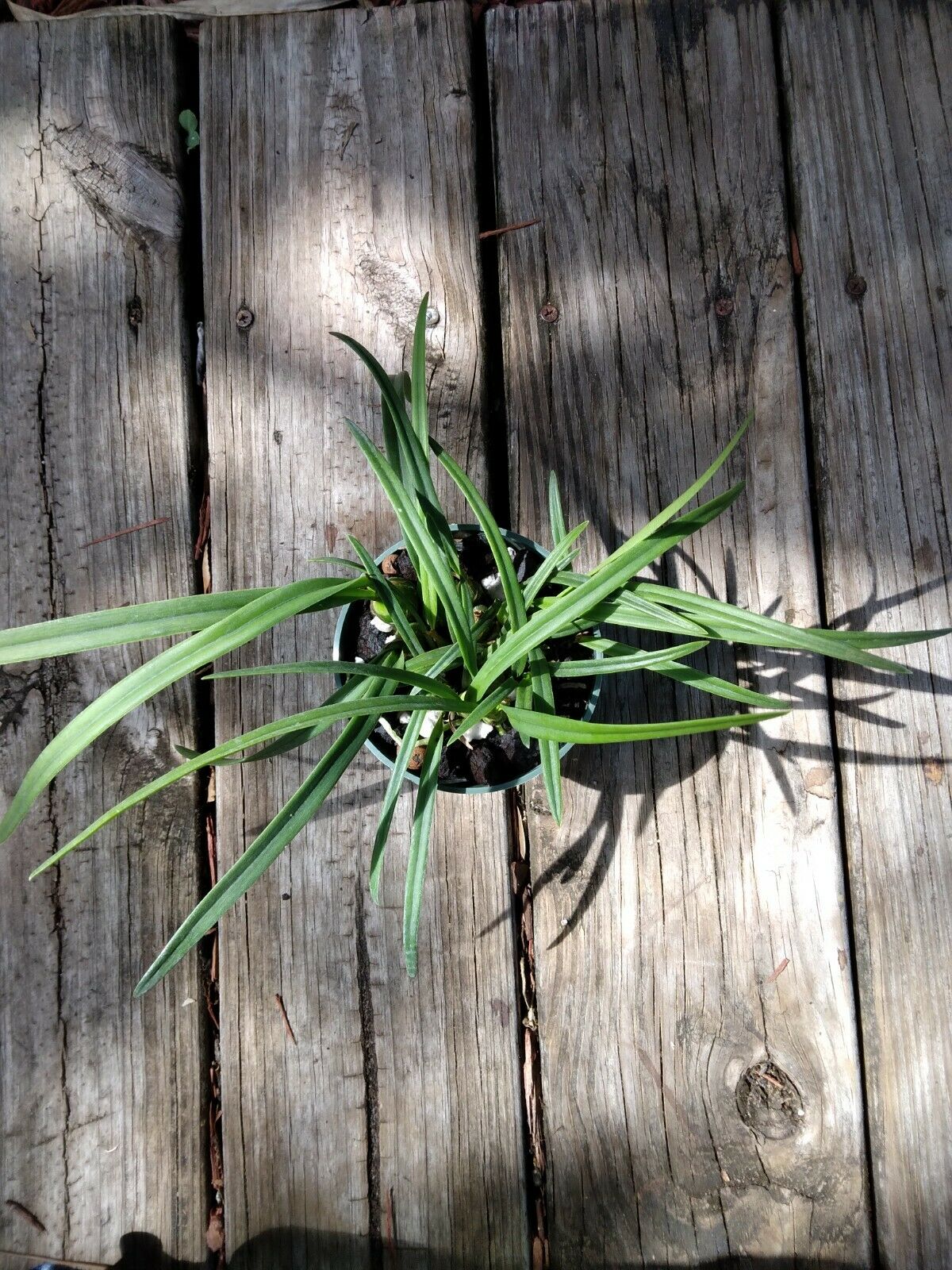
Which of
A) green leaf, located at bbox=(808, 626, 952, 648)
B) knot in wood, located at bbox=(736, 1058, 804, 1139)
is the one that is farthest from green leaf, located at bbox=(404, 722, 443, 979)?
knot in wood, located at bbox=(736, 1058, 804, 1139)

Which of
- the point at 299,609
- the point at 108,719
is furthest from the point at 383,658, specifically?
the point at 108,719

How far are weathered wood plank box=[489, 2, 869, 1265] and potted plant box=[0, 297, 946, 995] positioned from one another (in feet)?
0.47

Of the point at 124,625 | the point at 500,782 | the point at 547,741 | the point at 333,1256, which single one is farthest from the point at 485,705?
the point at 333,1256

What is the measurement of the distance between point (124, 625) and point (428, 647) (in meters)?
0.28

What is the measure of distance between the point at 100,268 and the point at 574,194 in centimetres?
56

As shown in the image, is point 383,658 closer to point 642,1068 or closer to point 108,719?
point 108,719

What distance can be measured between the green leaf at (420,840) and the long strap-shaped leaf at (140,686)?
0.19 metres

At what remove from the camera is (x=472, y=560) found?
0.88 meters

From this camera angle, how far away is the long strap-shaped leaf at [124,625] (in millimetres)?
599

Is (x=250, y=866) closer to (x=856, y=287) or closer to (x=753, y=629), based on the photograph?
(x=753, y=629)

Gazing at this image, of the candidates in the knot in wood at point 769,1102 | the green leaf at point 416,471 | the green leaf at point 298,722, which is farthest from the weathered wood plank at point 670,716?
the green leaf at point 298,722

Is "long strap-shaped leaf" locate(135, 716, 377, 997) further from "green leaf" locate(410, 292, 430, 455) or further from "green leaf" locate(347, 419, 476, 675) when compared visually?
"green leaf" locate(410, 292, 430, 455)

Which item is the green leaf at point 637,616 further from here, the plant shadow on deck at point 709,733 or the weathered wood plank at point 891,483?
the weathered wood plank at point 891,483

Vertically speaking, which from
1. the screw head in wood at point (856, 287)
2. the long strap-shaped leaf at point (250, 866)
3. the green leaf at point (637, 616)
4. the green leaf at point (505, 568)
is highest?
the screw head in wood at point (856, 287)
